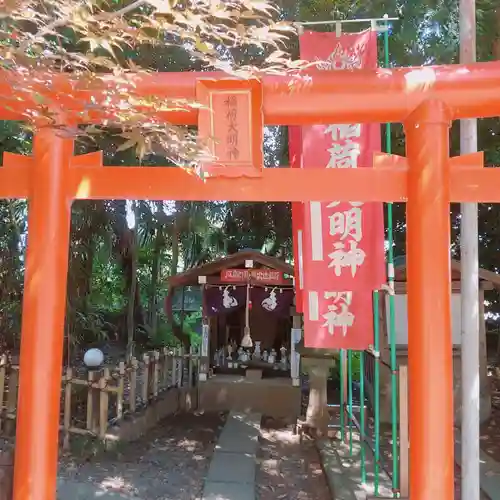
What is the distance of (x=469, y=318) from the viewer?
A: 377 cm

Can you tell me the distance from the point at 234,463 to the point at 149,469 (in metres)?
1.02

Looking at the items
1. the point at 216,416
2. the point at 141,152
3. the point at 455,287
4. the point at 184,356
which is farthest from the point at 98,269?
the point at 141,152

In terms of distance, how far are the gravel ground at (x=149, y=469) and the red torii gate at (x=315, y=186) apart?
2424 millimetres

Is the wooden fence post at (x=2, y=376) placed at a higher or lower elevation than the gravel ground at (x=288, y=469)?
higher

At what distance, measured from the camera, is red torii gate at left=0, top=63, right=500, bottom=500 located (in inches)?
123

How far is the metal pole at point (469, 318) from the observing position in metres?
3.64

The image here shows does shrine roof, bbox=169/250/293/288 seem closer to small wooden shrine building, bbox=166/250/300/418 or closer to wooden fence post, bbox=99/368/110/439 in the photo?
small wooden shrine building, bbox=166/250/300/418

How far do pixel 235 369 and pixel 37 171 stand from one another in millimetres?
7632

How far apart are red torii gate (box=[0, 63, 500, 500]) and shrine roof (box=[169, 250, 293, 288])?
21.5 ft

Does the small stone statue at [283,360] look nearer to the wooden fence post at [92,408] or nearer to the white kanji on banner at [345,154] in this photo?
the wooden fence post at [92,408]

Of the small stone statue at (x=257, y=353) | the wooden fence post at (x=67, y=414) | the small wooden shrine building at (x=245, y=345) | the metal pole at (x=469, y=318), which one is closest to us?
the metal pole at (x=469, y=318)

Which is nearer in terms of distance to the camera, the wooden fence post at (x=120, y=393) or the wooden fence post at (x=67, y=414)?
the wooden fence post at (x=67, y=414)

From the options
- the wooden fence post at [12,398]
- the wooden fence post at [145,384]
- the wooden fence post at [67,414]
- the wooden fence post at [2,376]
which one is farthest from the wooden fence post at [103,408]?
the wooden fence post at [145,384]

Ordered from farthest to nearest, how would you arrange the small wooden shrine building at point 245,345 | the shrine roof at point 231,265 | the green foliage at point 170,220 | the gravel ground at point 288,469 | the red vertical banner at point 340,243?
the shrine roof at point 231,265, the small wooden shrine building at point 245,345, the green foliage at point 170,220, the gravel ground at point 288,469, the red vertical banner at point 340,243
